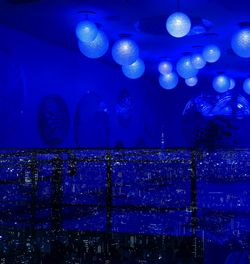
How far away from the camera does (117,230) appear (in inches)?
115

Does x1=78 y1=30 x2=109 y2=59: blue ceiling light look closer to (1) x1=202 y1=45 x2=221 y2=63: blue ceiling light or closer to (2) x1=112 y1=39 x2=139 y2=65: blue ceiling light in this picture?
(2) x1=112 y1=39 x2=139 y2=65: blue ceiling light

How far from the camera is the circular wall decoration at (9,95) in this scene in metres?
5.38

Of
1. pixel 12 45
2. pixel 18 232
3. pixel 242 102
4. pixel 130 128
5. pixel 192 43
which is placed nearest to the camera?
pixel 18 232

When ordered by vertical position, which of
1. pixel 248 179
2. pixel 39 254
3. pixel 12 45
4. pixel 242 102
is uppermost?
pixel 12 45

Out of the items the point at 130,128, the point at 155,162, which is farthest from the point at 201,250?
the point at 130,128

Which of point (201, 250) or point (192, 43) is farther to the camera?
point (192, 43)

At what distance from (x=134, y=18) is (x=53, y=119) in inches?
77.5

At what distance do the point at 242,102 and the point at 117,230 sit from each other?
2414 mm

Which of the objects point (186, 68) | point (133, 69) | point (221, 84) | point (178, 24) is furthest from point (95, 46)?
point (221, 84)

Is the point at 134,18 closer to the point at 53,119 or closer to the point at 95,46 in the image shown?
the point at 95,46

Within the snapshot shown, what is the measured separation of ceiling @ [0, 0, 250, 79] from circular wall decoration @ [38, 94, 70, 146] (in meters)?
0.87

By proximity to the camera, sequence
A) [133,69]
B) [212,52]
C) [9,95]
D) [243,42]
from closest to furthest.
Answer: [243,42] → [212,52] → [133,69] → [9,95]

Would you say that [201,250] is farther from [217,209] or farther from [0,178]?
[0,178]

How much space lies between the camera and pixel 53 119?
6305mm
